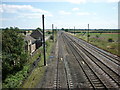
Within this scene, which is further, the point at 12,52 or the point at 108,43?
the point at 108,43

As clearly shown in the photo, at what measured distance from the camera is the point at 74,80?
14.2 metres

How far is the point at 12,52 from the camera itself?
15516mm

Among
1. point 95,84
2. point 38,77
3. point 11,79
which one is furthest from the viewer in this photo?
point 38,77

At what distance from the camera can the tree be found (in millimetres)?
14820

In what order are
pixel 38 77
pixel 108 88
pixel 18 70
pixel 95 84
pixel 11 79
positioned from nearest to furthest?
1. pixel 108 88
2. pixel 95 84
3. pixel 11 79
4. pixel 38 77
5. pixel 18 70

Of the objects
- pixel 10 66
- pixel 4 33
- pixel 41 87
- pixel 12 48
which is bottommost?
pixel 41 87

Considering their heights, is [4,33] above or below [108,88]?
above

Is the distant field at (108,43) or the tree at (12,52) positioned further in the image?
the distant field at (108,43)

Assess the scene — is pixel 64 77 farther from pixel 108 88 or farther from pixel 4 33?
pixel 4 33

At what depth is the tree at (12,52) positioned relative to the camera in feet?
48.6

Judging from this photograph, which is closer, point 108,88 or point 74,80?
point 108,88

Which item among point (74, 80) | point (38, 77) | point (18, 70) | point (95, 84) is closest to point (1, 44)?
point (18, 70)

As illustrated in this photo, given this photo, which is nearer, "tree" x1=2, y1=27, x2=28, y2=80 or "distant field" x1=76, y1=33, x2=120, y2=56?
"tree" x1=2, y1=27, x2=28, y2=80

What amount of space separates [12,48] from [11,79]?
345 cm
